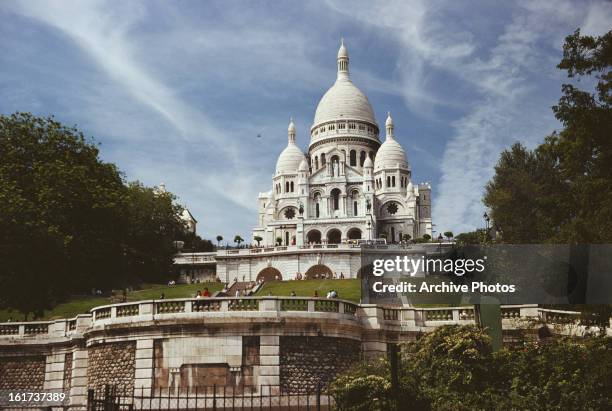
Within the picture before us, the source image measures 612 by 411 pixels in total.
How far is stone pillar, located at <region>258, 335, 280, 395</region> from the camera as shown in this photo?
23016 mm

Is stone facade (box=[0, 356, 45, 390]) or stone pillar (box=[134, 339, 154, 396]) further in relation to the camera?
stone facade (box=[0, 356, 45, 390])

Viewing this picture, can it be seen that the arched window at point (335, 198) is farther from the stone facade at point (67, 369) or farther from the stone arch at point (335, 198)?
the stone facade at point (67, 369)

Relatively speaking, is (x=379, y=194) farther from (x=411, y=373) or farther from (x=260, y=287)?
(x=411, y=373)

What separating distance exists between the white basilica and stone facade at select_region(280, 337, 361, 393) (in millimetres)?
73490

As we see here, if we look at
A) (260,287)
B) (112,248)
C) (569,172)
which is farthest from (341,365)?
(260,287)

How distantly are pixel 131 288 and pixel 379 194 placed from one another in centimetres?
5875

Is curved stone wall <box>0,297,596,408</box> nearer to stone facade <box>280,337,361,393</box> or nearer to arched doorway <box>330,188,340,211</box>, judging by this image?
stone facade <box>280,337,361,393</box>

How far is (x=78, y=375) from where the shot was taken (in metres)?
25.5

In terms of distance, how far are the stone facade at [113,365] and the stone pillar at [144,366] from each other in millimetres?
221

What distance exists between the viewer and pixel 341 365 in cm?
2408

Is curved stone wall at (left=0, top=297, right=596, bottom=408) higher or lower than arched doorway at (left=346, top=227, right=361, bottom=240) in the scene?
lower

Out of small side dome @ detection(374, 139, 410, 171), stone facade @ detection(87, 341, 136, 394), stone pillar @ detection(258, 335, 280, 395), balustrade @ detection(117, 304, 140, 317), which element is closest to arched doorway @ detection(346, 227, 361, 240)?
small side dome @ detection(374, 139, 410, 171)

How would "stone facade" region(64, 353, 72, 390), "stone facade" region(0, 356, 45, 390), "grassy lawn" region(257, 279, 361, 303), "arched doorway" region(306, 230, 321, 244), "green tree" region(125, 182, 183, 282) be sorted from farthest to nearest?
"arched doorway" region(306, 230, 321, 244) → "green tree" region(125, 182, 183, 282) → "grassy lawn" region(257, 279, 361, 303) → "stone facade" region(0, 356, 45, 390) → "stone facade" region(64, 353, 72, 390)

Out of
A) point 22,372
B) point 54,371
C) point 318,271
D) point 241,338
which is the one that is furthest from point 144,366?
point 318,271
